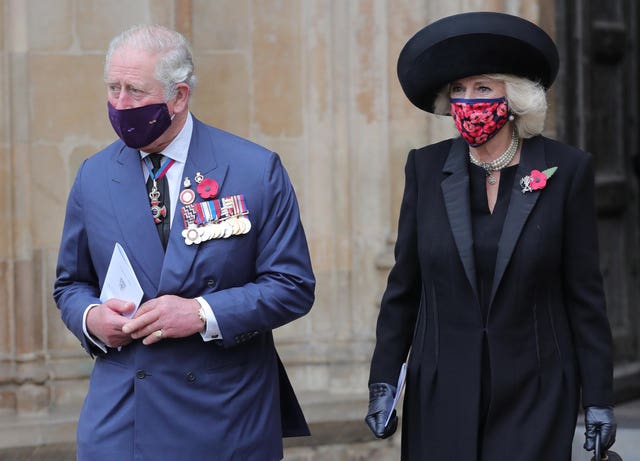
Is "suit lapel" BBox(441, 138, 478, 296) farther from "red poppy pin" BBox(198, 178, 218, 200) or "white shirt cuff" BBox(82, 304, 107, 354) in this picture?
"white shirt cuff" BBox(82, 304, 107, 354)

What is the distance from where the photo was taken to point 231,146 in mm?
3967

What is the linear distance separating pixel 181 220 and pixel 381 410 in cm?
78

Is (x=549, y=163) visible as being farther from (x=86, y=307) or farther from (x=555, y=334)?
(x=86, y=307)

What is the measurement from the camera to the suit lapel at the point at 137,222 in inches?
149

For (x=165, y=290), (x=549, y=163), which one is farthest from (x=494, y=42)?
(x=165, y=290)

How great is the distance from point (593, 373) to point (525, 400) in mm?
203

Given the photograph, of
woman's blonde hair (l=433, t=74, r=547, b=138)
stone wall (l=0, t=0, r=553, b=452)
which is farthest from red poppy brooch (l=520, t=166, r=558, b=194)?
stone wall (l=0, t=0, r=553, b=452)

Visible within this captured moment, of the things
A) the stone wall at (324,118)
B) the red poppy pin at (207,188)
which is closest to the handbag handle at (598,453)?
the red poppy pin at (207,188)

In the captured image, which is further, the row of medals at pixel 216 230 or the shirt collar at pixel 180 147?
the shirt collar at pixel 180 147

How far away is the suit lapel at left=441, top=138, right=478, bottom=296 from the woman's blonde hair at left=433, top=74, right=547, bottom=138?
7.5 inches

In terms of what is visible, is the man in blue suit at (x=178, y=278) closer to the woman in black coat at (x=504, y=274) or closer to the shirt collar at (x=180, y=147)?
the shirt collar at (x=180, y=147)

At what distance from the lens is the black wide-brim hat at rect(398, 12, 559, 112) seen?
3.92m

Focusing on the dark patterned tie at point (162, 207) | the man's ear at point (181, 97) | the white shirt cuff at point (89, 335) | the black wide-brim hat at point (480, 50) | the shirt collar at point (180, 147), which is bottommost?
Result: the white shirt cuff at point (89, 335)

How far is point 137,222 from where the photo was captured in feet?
12.5
